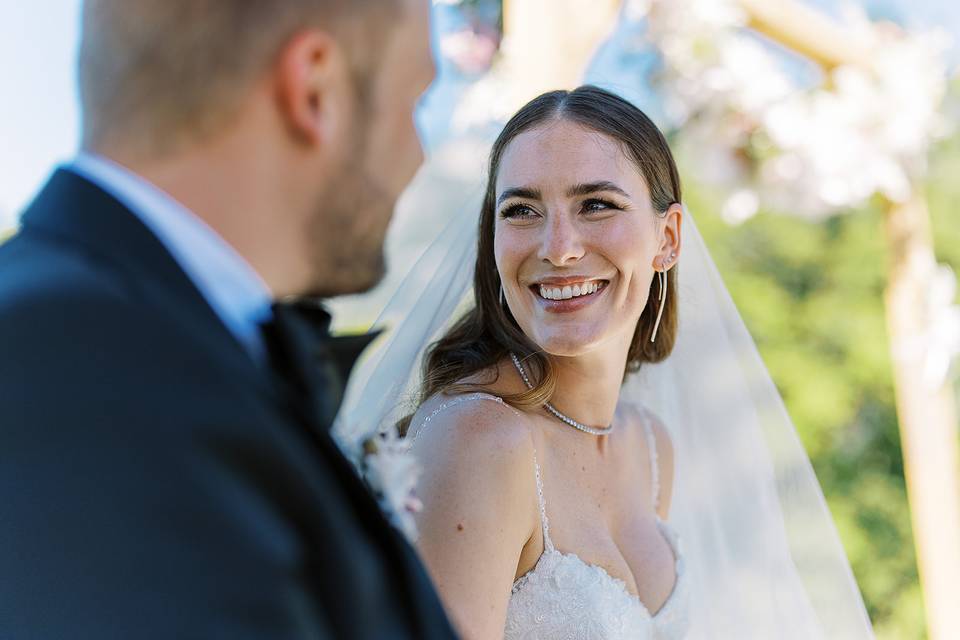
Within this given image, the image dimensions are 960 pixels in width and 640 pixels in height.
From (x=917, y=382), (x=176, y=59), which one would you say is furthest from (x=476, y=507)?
(x=917, y=382)

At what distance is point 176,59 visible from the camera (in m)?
1.11

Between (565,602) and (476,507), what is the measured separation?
0.36 metres

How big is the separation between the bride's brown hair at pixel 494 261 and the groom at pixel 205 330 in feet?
4.47

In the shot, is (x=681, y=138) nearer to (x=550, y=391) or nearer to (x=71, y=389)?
(x=550, y=391)

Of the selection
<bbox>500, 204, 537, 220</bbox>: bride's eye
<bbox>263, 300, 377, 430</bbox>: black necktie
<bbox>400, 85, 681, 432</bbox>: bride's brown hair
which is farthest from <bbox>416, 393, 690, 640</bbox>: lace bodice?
<bbox>263, 300, 377, 430</bbox>: black necktie

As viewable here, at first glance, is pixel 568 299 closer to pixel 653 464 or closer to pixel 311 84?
pixel 653 464

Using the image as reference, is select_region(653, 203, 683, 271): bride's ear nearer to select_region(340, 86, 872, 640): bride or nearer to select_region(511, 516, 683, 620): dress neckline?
select_region(340, 86, 872, 640): bride

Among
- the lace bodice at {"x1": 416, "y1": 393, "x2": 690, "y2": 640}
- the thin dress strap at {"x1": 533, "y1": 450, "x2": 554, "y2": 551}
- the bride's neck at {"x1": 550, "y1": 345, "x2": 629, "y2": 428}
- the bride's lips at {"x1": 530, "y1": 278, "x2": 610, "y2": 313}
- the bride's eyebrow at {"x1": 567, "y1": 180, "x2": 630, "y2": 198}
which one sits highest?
the bride's eyebrow at {"x1": 567, "y1": 180, "x2": 630, "y2": 198}

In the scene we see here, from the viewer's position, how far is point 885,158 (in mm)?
Answer: 4387

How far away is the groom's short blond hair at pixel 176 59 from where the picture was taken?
1.11 metres

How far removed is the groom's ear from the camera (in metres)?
1.14

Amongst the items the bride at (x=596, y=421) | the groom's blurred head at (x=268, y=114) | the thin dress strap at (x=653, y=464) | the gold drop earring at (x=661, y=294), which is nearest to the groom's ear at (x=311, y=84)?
the groom's blurred head at (x=268, y=114)

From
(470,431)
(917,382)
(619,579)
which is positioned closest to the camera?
(470,431)

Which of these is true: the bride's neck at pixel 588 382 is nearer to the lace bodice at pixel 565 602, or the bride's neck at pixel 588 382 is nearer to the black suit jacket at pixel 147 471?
the lace bodice at pixel 565 602
